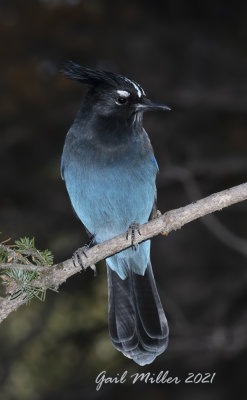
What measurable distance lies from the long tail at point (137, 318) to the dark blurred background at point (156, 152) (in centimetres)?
71

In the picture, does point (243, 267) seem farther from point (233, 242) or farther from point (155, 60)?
point (155, 60)

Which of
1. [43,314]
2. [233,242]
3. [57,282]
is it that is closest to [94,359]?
[43,314]

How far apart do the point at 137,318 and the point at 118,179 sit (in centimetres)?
92

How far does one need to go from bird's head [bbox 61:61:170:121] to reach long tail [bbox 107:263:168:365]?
1060 mm

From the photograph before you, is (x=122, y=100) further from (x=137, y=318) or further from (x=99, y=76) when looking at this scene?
(x=137, y=318)

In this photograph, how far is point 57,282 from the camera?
3.15m

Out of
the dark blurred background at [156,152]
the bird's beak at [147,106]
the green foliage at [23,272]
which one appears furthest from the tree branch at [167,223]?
the dark blurred background at [156,152]

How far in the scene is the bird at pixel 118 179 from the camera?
4.30 m

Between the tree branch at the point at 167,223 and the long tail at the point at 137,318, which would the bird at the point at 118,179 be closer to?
the long tail at the point at 137,318

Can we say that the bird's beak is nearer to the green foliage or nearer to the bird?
the bird

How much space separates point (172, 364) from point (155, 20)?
101 inches

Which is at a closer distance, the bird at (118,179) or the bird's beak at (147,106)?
the bird at (118,179)

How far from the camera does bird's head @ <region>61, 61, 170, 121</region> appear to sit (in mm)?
4430

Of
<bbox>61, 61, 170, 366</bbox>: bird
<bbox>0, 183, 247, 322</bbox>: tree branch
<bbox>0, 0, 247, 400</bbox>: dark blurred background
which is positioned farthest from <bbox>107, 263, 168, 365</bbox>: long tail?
<bbox>0, 183, 247, 322</bbox>: tree branch
